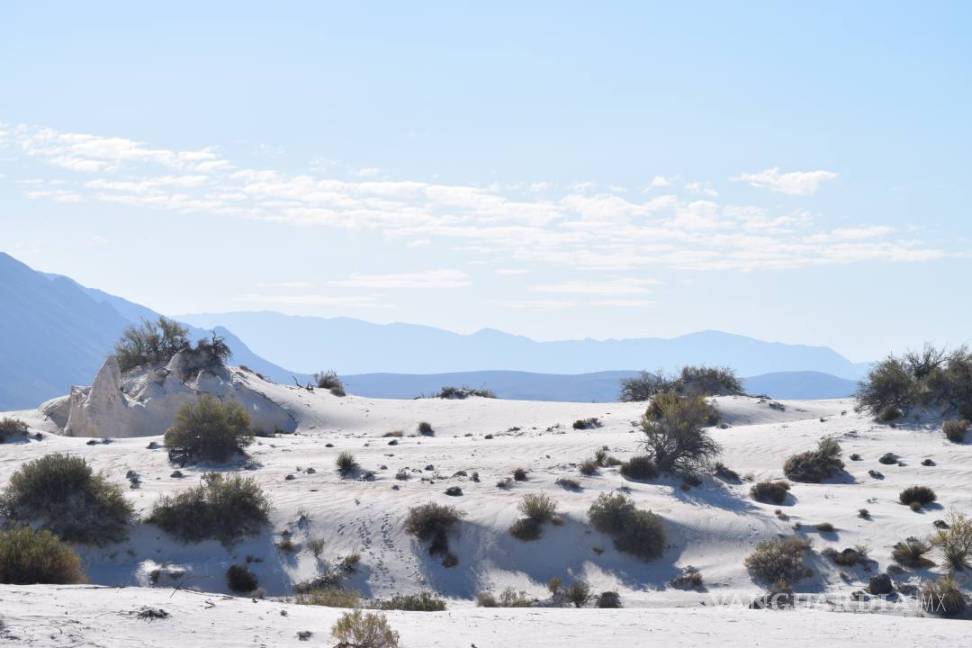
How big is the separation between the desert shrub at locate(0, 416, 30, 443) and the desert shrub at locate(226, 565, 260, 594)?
1358cm

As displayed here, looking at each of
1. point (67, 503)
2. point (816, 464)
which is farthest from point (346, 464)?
point (816, 464)

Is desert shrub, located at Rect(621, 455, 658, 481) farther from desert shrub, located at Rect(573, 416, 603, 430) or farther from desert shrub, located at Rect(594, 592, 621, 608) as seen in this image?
desert shrub, located at Rect(573, 416, 603, 430)

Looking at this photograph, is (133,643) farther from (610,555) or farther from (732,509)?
(732,509)

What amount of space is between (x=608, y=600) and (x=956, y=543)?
24.9ft

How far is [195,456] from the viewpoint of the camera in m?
27.1

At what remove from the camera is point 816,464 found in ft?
89.8

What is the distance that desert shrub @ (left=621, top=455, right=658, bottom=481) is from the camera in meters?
26.4

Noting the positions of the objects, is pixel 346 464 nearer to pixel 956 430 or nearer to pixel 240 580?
pixel 240 580

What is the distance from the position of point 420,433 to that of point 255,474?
37.3 ft

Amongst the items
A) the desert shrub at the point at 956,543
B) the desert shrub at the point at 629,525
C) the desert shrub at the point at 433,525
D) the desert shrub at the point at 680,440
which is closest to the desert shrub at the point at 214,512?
the desert shrub at the point at 433,525

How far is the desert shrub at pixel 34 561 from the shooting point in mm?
13977

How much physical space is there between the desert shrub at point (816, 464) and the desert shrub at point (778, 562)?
22.4 feet

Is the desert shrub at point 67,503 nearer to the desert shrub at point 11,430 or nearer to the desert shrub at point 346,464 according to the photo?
the desert shrub at point 346,464

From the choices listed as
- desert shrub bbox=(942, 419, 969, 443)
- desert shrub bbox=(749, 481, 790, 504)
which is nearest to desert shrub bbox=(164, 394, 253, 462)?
desert shrub bbox=(749, 481, 790, 504)
